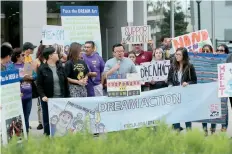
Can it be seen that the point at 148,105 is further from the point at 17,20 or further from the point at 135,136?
the point at 17,20

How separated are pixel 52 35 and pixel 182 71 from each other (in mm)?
3452

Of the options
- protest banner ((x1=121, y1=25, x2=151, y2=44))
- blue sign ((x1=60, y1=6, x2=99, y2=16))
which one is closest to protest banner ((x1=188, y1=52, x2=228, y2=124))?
protest banner ((x1=121, y1=25, x2=151, y2=44))

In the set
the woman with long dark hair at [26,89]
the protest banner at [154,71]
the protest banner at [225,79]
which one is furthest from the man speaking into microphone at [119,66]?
the protest banner at [225,79]

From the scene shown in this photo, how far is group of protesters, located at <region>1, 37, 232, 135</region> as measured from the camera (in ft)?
26.9

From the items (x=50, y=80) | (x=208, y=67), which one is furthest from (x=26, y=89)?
(x=208, y=67)

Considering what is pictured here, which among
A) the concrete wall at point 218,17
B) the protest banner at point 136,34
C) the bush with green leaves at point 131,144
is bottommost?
the bush with green leaves at point 131,144

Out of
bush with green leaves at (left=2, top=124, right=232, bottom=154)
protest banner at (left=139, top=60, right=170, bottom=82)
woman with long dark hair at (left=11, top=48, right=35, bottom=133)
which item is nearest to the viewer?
bush with green leaves at (left=2, top=124, right=232, bottom=154)

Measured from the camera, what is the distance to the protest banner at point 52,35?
11.3m

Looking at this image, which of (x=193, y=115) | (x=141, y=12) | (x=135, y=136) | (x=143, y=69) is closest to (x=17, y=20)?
(x=141, y=12)

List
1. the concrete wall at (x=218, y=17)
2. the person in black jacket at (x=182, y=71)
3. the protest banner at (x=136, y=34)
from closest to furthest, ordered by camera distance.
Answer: the person in black jacket at (x=182, y=71) → the protest banner at (x=136, y=34) → the concrete wall at (x=218, y=17)

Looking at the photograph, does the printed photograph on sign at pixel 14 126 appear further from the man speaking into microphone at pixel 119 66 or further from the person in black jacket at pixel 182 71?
the person in black jacket at pixel 182 71

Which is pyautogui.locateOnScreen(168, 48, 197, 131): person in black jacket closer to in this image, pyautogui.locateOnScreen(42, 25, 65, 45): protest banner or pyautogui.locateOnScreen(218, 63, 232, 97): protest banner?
pyautogui.locateOnScreen(218, 63, 232, 97): protest banner

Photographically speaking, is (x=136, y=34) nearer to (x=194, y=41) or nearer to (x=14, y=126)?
(x=194, y=41)

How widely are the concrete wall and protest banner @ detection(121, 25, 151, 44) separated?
950cm
